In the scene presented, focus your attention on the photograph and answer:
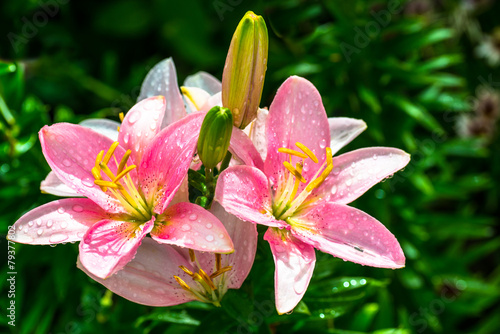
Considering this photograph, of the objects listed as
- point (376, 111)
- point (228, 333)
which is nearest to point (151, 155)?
point (228, 333)

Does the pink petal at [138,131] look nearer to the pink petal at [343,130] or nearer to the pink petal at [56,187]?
the pink petal at [56,187]

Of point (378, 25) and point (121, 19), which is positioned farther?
point (121, 19)

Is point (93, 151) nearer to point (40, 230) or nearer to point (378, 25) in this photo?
point (40, 230)

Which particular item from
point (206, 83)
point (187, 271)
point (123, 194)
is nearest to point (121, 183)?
point (123, 194)

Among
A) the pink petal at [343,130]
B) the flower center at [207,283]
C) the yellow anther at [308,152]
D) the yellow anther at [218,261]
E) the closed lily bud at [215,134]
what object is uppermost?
the closed lily bud at [215,134]

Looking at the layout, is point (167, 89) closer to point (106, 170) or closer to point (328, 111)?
point (106, 170)

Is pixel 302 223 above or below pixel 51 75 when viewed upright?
above

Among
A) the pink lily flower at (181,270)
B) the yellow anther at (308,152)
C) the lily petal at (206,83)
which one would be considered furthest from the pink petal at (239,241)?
the lily petal at (206,83)
